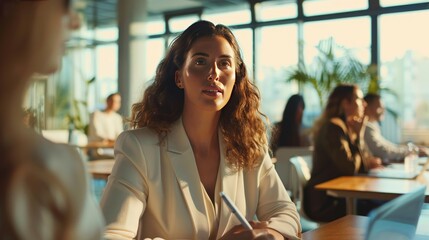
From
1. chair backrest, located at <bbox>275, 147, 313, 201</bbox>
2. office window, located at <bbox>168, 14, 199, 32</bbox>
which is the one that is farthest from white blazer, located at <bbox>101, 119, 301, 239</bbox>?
office window, located at <bbox>168, 14, 199, 32</bbox>

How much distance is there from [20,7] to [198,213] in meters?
1.19

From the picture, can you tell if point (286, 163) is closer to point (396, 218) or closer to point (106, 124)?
point (396, 218)

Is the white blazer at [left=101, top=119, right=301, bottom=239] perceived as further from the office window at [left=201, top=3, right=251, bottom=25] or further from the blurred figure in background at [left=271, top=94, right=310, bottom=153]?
the office window at [left=201, top=3, right=251, bottom=25]

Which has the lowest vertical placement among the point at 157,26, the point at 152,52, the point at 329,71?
the point at 329,71

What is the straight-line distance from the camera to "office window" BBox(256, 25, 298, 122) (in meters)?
10.3

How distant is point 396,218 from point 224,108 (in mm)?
1183

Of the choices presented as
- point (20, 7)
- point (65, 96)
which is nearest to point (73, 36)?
point (20, 7)

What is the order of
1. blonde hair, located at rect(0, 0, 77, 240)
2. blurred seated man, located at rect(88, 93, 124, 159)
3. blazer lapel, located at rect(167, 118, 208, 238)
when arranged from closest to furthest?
blonde hair, located at rect(0, 0, 77, 240)
blazer lapel, located at rect(167, 118, 208, 238)
blurred seated man, located at rect(88, 93, 124, 159)

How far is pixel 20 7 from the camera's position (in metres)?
0.72

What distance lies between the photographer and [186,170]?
1879mm

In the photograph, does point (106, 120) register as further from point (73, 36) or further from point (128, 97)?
point (73, 36)

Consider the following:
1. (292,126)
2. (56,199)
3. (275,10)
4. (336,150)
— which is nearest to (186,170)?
(56,199)

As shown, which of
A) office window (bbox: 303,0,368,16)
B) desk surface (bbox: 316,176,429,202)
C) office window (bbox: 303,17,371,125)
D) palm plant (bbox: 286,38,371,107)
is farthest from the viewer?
office window (bbox: 303,0,368,16)

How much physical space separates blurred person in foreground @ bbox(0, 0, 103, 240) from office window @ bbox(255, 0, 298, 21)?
9.86 m
